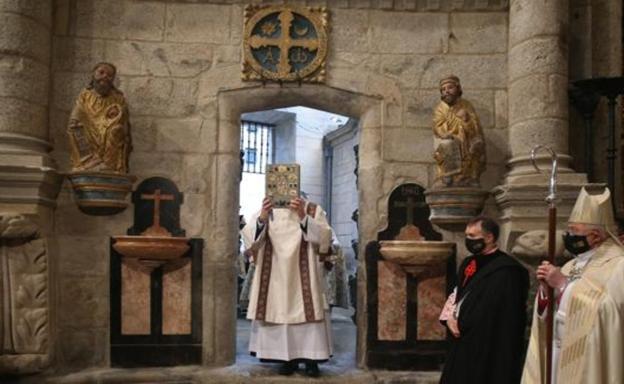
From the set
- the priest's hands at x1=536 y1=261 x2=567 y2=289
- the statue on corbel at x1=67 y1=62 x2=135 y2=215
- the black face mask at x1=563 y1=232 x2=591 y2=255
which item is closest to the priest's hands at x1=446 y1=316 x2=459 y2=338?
the priest's hands at x1=536 y1=261 x2=567 y2=289

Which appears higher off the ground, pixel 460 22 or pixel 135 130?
pixel 460 22

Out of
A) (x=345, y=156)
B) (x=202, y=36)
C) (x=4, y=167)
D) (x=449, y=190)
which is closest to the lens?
(x=4, y=167)

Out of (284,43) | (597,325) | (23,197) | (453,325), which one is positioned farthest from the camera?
(284,43)

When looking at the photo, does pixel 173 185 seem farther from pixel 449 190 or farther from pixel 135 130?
pixel 449 190

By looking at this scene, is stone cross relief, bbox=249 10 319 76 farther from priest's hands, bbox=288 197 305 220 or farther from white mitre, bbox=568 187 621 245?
white mitre, bbox=568 187 621 245

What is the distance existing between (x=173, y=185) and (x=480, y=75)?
2.73 meters

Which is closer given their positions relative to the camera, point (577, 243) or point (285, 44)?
point (577, 243)

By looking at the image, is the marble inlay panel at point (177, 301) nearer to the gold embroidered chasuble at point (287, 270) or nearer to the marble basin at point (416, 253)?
the gold embroidered chasuble at point (287, 270)

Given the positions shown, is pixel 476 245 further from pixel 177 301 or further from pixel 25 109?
pixel 25 109

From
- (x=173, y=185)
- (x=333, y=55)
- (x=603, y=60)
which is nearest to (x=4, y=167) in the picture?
(x=173, y=185)

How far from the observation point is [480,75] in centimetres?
585

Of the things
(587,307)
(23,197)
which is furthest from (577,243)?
(23,197)

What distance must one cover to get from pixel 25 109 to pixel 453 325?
11.6 ft

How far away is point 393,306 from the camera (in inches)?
223
